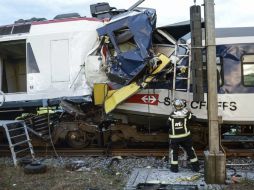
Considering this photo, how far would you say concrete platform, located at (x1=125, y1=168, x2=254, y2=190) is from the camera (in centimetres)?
760

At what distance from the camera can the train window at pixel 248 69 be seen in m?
10.5

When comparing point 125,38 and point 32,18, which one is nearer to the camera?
point 125,38

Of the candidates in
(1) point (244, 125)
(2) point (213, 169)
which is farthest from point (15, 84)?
(2) point (213, 169)

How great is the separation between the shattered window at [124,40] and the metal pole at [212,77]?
3.21 metres

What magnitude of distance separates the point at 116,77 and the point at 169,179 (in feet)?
11.2

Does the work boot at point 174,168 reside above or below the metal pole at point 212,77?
below

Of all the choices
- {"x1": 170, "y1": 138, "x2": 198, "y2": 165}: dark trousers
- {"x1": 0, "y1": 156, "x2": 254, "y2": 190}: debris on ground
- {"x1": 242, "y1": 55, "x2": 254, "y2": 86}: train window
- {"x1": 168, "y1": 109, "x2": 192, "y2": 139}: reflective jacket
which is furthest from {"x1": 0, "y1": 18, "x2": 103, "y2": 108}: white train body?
{"x1": 242, "y1": 55, "x2": 254, "y2": 86}: train window

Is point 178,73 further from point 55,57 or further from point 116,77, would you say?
point 55,57

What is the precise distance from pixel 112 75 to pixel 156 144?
2507 millimetres

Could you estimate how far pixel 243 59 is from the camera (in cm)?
1054

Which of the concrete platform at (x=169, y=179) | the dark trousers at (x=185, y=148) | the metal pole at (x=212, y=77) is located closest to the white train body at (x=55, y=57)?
the dark trousers at (x=185, y=148)

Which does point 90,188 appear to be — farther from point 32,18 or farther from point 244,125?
point 32,18

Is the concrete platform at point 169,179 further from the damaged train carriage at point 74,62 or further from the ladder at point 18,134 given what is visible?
the ladder at point 18,134

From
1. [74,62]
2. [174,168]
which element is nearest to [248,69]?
[174,168]
